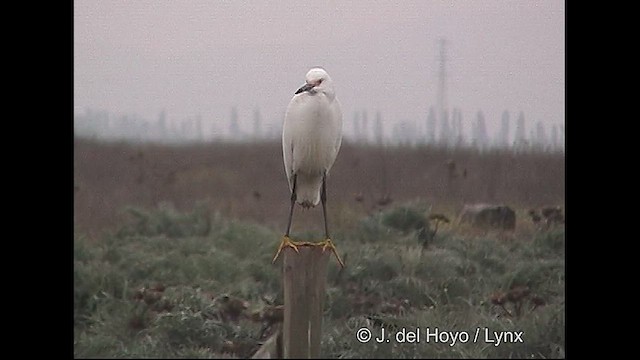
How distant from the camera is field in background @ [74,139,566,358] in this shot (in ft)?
13.0

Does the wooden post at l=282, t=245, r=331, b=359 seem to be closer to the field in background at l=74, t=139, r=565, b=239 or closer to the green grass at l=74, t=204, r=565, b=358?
the green grass at l=74, t=204, r=565, b=358

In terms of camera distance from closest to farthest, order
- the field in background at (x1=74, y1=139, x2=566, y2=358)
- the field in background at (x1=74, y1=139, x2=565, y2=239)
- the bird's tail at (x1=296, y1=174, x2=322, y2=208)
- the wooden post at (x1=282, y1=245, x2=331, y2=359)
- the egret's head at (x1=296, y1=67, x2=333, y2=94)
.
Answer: the wooden post at (x1=282, y1=245, x2=331, y2=359) < the egret's head at (x1=296, y1=67, x2=333, y2=94) < the bird's tail at (x1=296, y1=174, x2=322, y2=208) < the field in background at (x1=74, y1=139, x2=566, y2=358) < the field in background at (x1=74, y1=139, x2=565, y2=239)

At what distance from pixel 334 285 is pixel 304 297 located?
1.19m

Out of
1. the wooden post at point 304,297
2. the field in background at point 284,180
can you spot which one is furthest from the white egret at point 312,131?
the field in background at point 284,180

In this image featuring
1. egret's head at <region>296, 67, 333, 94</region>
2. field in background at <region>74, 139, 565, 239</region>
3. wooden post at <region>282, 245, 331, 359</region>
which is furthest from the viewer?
field in background at <region>74, 139, 565, 239</region>

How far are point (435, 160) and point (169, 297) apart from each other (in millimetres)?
1572

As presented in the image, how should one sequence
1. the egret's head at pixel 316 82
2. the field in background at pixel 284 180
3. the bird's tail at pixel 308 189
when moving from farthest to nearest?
the field in background at pixel 284 180, the bird's tail at pixel 308 189, the egret's head at pixel 316 82

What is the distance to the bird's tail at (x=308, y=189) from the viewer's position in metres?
3.73

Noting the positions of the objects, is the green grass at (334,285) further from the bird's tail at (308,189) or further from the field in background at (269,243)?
the bird's tail at (308,189)

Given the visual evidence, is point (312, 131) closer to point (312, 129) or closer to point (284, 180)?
point (312, 129)

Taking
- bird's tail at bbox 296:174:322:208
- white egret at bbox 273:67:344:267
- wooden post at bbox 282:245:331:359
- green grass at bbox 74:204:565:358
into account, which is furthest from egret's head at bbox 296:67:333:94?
green grass at bbox 74:204:565:358

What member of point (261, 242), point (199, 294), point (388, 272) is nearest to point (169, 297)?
point (199, 294)

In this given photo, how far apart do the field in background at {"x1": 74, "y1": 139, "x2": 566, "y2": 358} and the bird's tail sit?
47 centimetres

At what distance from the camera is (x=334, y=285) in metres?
4.10
